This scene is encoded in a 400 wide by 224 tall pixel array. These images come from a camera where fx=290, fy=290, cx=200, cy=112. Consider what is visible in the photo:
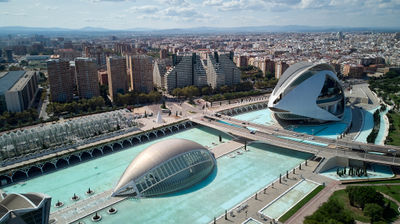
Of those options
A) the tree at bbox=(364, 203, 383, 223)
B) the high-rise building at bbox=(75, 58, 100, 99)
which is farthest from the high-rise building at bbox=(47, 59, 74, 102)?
the tree at bbox=(364, 203, 383, 223)

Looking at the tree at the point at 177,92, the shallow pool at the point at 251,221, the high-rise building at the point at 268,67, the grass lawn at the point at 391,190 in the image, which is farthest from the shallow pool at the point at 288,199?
the high-rise building at the point at 268,67

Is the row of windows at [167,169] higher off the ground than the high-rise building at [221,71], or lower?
lower

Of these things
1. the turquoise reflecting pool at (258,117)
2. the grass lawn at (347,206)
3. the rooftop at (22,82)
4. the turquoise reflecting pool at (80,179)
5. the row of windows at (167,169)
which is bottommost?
the turquoise reflecting pool at (80,179)

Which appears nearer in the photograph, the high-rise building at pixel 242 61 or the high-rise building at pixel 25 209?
the high-rise building at pixel 25 209

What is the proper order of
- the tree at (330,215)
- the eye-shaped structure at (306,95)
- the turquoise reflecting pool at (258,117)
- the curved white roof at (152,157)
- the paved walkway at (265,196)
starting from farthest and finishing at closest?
the turquoise reflecting pool at (258,117) < the eye-shaped structure at (306,95) < the curved white roof at (152,157) < the paved walkway at (265,196) < the tree at (330,215)

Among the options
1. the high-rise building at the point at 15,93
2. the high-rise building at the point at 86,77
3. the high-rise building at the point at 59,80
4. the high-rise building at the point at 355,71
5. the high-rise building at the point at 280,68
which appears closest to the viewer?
the high-rise building at the point at 15,93

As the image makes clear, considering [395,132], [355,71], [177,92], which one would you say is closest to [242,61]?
[355,71]

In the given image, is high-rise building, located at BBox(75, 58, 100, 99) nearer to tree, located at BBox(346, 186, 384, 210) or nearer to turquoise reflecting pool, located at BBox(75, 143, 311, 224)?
turquoise reflecting pool, located at BBox(75, 143, 311, 224)

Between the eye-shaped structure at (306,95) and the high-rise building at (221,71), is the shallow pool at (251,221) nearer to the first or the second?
the eye-shaped structure at (306,95)
